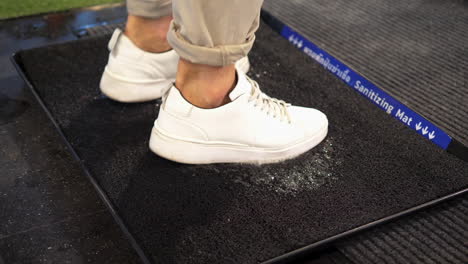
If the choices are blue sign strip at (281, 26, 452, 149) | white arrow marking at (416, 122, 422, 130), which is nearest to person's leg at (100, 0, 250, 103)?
blue sign strip at (281, 26, 452, 149)

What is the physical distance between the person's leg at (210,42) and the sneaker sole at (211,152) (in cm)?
8

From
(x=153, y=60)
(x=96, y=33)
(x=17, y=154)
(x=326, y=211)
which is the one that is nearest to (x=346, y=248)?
A: (x=326, y=211)

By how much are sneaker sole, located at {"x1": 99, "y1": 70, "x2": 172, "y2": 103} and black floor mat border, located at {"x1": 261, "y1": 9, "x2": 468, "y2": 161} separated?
0.46m

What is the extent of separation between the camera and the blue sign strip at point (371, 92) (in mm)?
1079

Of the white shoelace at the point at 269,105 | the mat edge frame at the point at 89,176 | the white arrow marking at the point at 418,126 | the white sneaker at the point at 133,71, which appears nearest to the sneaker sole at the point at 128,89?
the white sneaker at the point at 133,71

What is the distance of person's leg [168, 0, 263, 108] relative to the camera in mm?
785

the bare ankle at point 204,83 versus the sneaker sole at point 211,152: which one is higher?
the bare ankle at point 204,83

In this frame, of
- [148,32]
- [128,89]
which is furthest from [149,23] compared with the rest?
[128,89]

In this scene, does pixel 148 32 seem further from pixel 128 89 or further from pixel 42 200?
pixel 42 200

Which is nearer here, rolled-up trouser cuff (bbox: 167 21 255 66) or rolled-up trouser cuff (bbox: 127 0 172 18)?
rolled-up trouser cuff (bbox: 167 21 255 66)

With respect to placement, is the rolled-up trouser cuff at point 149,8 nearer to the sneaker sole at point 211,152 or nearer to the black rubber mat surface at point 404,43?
the sneaker sole at point 211,152

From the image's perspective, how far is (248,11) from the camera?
0.81 m

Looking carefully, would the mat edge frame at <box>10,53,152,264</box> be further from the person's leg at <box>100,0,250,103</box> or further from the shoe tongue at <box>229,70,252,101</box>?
the shoe tongue at <box>229,70,252,101</box>

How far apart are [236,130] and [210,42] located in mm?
182
